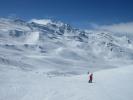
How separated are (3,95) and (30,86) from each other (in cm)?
372

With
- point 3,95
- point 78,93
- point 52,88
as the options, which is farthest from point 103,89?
point 3,95

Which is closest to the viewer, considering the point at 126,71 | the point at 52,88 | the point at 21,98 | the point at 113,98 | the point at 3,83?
the point at 113,98

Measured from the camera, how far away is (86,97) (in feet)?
70.7

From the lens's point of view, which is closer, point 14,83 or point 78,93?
point 78,93

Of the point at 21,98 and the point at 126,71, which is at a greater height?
the point at 126,71

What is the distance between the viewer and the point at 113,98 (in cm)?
2109

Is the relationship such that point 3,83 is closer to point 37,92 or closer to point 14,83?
point 14,83

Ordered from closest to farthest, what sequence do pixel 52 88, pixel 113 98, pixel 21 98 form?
pixel 113 98
pixel 21 98
pixel 52 88

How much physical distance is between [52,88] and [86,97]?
192 inches

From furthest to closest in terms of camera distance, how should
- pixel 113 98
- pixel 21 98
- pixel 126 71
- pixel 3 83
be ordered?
pixel 126 71
pixel 3 83
pixel 21 98
pixel 113 98

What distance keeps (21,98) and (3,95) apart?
177cm

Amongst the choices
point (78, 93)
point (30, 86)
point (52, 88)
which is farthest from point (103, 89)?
point (30, 86)

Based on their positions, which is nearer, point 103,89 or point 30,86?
point 103,89

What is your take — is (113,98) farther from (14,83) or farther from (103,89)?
(14,83)
